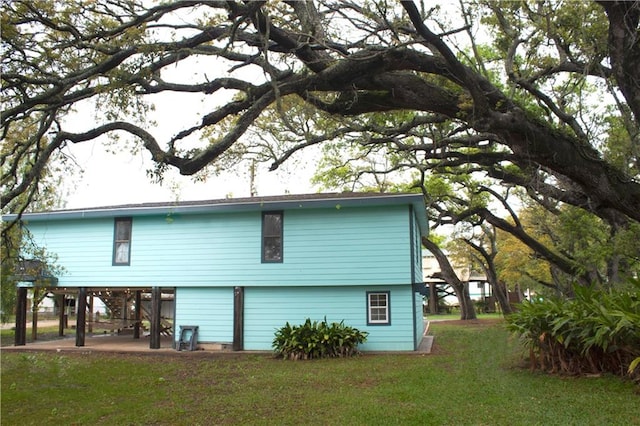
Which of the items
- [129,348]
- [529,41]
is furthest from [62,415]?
[529,41]

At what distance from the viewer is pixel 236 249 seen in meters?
17.6

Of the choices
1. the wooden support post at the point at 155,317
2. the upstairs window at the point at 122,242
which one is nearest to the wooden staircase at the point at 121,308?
the upstairs window at the point at 122,242

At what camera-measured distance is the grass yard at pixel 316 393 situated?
25.7 ft

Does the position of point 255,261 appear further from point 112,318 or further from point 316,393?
point 112,318

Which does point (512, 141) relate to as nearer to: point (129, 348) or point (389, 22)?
point (389, 22)

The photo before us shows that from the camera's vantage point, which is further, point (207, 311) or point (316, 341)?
point (207, 311)

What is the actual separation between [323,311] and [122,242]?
736cm

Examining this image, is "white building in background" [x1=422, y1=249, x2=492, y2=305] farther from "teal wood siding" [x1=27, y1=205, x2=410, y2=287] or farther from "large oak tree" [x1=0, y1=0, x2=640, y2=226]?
"large oak tree" [x1=0, y1=0, x2=640, y2=226]

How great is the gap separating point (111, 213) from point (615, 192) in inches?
586

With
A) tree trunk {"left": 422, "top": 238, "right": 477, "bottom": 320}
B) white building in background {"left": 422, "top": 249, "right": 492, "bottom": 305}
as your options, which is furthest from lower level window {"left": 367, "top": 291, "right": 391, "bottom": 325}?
white building in background {"left": 422, "top": 249, "right": 492, "bottom": 305}

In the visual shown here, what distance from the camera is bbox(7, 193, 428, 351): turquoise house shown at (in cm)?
1638

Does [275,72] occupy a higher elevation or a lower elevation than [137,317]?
higher

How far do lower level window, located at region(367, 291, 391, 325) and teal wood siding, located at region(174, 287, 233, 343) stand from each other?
14.6ft

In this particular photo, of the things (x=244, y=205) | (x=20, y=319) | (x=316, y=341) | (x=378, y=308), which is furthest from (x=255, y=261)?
(x=20, y=319)
